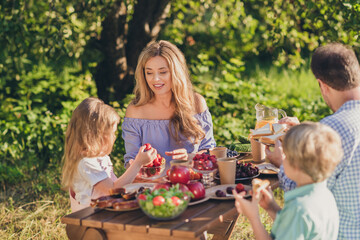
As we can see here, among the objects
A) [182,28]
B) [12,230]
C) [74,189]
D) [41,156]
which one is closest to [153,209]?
[74,189]

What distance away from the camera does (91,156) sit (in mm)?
2566

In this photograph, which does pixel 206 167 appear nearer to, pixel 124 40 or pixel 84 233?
pixel 84 233

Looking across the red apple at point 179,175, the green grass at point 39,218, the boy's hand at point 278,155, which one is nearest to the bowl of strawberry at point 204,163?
the red apple at point 179,175

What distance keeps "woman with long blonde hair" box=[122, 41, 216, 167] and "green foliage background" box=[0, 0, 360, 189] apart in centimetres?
137

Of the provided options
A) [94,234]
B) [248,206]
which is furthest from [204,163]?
[94,234]

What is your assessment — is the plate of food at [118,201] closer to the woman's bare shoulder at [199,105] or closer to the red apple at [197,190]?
the red apple at [197,190]

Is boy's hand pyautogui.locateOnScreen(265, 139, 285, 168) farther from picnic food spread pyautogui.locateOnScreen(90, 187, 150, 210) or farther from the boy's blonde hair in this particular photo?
picnic food spread pyautogui.locateOnScreen(90, 187, 150, 210)

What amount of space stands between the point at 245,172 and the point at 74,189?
3.26ft

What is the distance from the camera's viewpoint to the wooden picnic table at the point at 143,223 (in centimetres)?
192

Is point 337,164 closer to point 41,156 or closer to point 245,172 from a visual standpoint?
point 245,172

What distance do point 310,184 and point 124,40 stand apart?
4459 mm

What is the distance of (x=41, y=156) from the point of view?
5.65m

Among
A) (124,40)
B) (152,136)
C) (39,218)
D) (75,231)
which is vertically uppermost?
(124,40)

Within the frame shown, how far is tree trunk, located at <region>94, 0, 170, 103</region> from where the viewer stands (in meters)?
5.71
